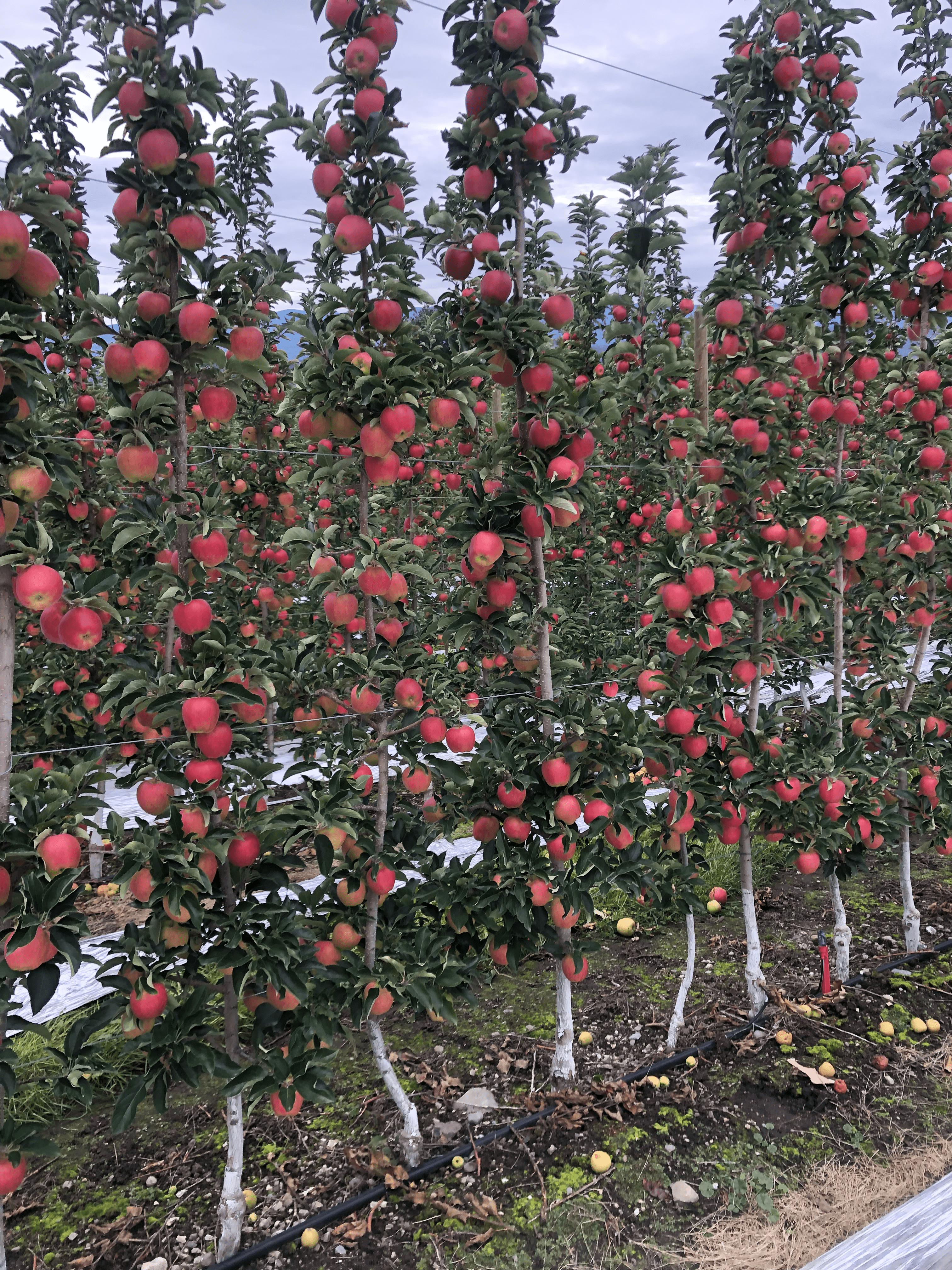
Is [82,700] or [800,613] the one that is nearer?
[800,613]

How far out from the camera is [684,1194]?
8.96 feet

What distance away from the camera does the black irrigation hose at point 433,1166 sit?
8.23 feet

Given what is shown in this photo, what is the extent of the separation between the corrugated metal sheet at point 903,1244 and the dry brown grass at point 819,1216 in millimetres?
820

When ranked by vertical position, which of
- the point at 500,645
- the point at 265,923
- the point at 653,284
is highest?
the point at 653,284

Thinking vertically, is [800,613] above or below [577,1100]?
above

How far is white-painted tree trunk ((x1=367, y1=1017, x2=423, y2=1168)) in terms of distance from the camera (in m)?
2.81

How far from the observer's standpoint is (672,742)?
321cm

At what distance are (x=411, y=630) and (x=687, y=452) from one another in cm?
165

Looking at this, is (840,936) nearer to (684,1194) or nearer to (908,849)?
(908,849)

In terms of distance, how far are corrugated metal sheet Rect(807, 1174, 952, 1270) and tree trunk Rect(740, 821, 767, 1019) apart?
183cm

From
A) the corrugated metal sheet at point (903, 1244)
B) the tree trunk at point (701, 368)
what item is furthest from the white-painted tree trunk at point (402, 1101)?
the tree trunk at point (701, 368)

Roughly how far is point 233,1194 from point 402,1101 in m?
0.63

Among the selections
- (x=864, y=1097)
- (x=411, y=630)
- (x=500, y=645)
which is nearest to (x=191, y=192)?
(x=411, y=630)

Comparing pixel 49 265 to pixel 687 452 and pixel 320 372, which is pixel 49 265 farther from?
pixel 687 452
